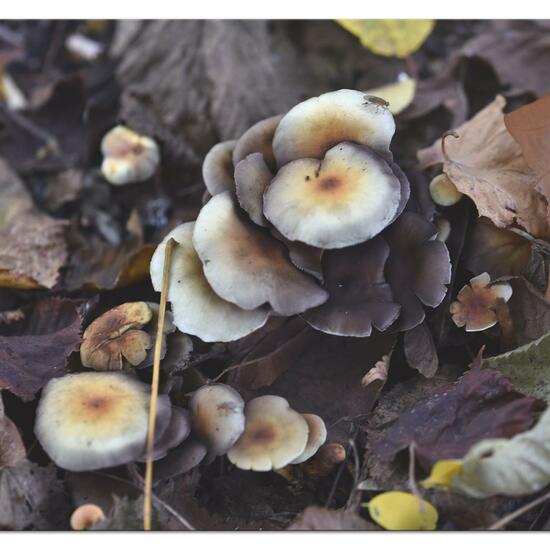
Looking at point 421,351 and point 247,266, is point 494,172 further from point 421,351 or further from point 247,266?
point 247,266

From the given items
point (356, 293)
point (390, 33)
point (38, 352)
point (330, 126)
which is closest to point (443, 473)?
point (356, 293)

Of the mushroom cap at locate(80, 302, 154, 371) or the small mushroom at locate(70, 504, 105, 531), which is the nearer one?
the small mushroom at locate(70, 504, 105, 531)

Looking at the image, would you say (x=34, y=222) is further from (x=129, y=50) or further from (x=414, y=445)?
(x=414, y=445)

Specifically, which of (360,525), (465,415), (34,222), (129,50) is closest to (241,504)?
(360,525)

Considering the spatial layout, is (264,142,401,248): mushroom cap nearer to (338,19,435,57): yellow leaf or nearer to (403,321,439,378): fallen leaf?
(403,321,439,378): fallen leaf

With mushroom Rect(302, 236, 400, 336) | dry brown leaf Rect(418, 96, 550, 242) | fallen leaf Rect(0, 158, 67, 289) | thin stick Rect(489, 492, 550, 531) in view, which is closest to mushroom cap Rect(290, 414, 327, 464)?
mushroom Rect(302, 236, 400, 336)

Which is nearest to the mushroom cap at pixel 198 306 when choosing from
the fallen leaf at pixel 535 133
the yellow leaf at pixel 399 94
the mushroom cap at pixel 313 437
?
the mushroom cap at pixel 313 437
